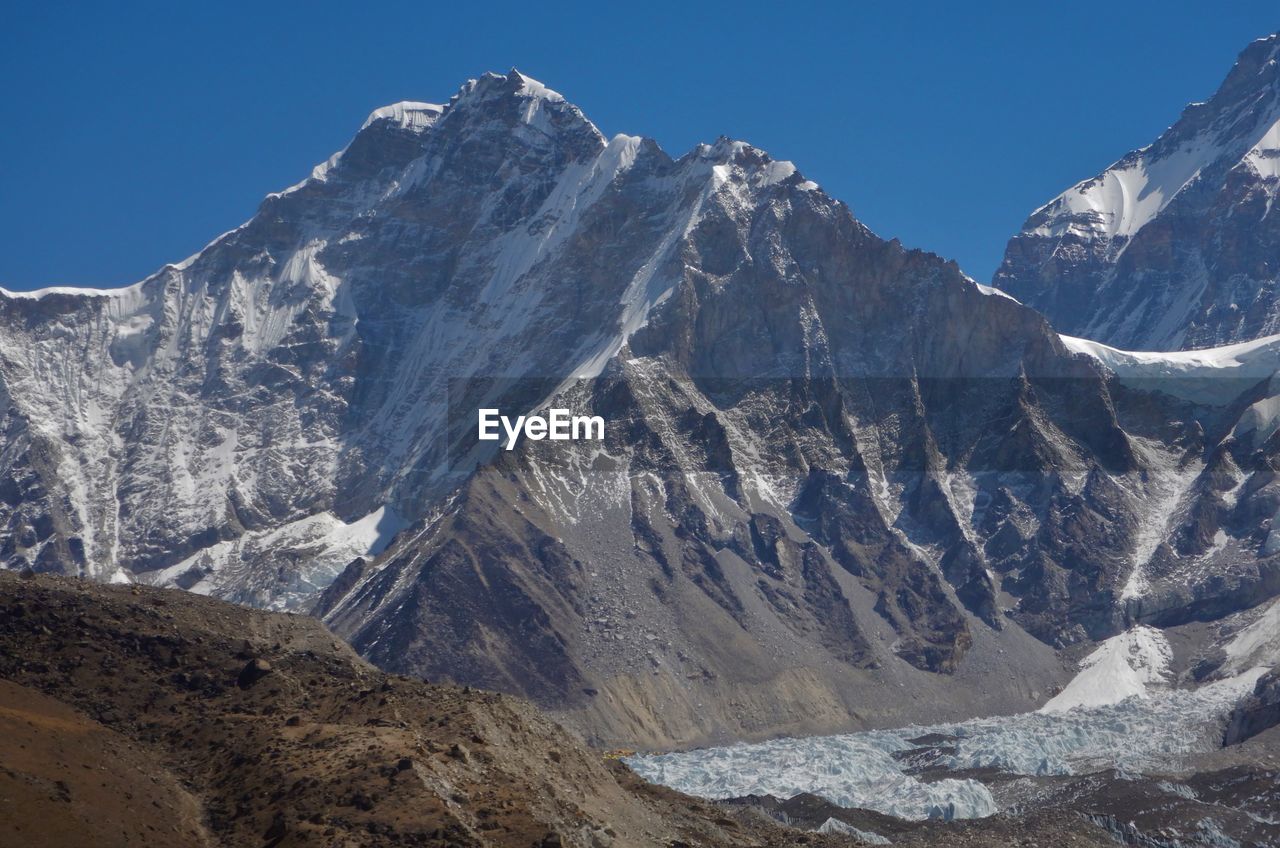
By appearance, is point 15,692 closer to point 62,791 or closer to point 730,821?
point 62,791

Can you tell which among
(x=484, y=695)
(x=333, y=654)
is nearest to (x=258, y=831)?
(x=484, y=695)

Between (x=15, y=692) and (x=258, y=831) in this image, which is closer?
(x=258, y=831)

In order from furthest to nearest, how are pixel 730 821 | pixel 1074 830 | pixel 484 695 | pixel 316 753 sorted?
pixel 1074 830 < pixel 730 821 < pixel 484 695 < pixel 316 753

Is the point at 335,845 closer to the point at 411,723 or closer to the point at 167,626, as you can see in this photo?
the point at 411,723

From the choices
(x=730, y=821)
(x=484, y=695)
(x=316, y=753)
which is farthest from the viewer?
(x=730, y=821)

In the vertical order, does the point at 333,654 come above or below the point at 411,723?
above

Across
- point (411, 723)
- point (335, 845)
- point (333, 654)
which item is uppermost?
point (333, 654)
